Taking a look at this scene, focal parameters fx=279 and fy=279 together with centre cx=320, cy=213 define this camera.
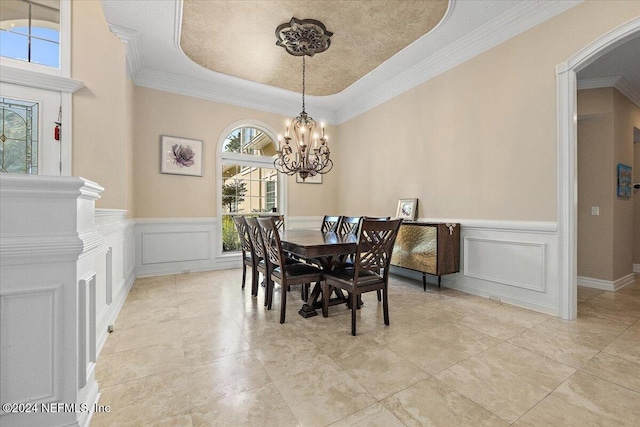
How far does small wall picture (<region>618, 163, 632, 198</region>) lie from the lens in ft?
12.2

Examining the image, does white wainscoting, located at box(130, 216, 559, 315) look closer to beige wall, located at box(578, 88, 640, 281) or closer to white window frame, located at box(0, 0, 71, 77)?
beige wall, located at box(578, 88, 640, 281)

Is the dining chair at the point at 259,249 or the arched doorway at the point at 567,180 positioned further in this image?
the dining chair at the point at 259,249

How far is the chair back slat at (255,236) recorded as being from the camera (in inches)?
111

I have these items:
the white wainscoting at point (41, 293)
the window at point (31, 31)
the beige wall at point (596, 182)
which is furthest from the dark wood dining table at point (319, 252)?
the beige wall at point (596, 182)

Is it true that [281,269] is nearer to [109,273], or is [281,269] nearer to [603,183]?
[109,273]

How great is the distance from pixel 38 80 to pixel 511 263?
5289 mm

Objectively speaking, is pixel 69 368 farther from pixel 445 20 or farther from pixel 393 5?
pixel 445 20

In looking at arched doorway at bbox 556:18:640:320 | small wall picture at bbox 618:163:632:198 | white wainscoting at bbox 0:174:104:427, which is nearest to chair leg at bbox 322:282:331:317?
white wainscoting at bbox 0:174:104:427

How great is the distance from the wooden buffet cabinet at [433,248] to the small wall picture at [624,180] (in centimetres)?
234

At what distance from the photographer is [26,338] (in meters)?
1.01

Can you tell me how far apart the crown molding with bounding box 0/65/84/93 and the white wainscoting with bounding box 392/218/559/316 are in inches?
183

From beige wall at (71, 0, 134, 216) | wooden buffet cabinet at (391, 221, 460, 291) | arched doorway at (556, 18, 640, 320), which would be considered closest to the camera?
arched doorway at (556, 18, 640, 320)

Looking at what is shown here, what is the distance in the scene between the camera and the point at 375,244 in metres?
2.37

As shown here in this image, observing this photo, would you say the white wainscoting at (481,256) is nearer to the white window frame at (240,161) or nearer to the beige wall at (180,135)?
the white window frame at (240,161)
